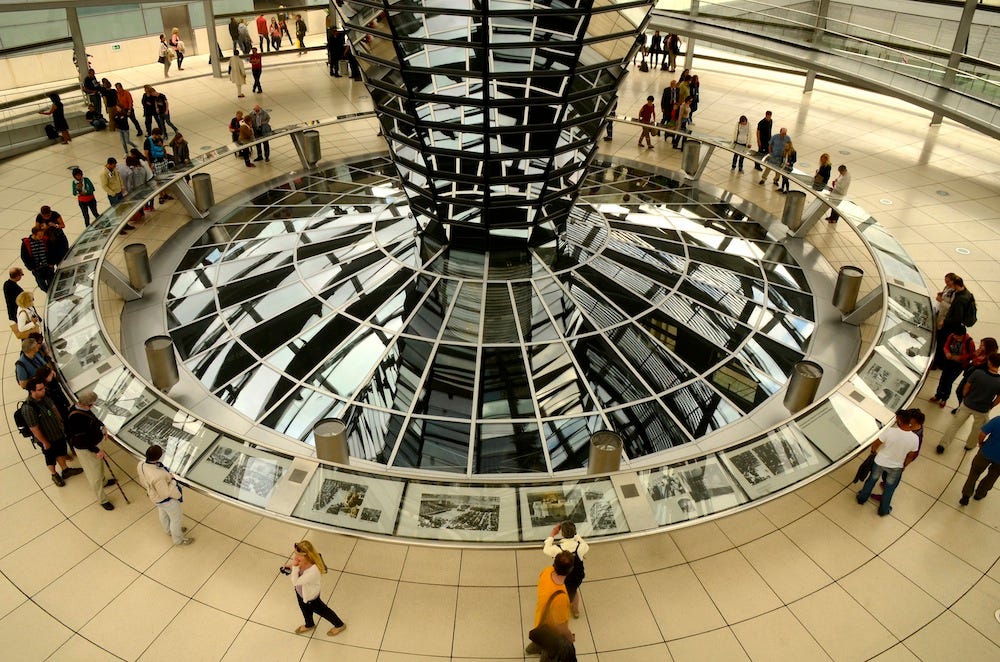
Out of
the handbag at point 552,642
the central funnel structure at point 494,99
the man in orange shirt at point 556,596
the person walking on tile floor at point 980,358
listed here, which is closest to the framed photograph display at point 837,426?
the person walking on tile floor at point 980,358

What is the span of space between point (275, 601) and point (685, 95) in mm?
20637

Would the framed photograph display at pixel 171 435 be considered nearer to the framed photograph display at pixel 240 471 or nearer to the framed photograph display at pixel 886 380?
the framed photograph display at pixel 240 471

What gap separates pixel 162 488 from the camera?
30.0ft

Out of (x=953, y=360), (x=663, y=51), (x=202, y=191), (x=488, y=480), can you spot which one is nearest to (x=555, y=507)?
(x=488, y=480)

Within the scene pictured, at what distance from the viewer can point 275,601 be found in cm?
888

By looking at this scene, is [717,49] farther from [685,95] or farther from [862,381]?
[862,381]

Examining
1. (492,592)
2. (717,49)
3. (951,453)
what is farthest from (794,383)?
(717,49)

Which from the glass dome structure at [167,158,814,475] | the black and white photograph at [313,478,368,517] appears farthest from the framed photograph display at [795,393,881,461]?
the black and white photograph at [313,478,368,517]

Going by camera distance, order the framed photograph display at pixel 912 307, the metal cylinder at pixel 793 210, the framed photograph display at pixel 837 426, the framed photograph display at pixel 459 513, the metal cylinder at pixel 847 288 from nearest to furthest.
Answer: the framed photograph display at pixel 459 513, the framed photograph display at pixel 837 426, the framed photograph display at pixel 912 307, the metal cylinder at pixel 847 288, the metal cylinder at pixel 793 210

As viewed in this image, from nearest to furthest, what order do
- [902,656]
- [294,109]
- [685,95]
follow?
1. [902,656]
2. [685,95]
3. [294,109]

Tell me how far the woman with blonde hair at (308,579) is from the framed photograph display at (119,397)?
167 inches

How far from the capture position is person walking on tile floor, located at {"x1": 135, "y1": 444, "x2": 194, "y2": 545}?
9.11 metres

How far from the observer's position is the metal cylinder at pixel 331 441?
35.8ft

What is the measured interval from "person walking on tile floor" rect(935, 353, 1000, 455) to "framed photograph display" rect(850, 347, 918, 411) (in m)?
0.75
